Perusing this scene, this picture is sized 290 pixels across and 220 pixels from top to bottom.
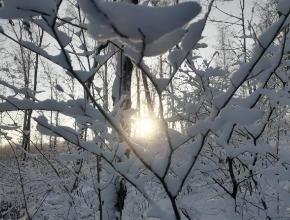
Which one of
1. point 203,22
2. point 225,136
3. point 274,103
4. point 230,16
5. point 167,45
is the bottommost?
point 225,136

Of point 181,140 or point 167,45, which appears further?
point 181,140

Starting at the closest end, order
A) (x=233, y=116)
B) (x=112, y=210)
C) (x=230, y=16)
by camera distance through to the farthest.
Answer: (x=233, y=116)
(x=112, y=210)
(x=230, y=16)

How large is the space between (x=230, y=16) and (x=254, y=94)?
7751 millimetres

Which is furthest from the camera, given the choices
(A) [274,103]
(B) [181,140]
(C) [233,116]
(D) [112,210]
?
(D) [112,210]

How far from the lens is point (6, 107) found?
0.78 metres

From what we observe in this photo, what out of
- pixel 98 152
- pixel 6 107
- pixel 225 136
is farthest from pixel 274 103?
pixel 6 107

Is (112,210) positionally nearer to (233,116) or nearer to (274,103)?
(274,103)

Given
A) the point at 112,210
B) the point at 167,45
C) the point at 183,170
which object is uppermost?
the point at 167,45

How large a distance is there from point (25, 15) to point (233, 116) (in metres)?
0.54

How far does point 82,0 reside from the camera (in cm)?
43

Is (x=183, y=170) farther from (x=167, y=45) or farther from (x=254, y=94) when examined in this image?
(x=167, y=45)

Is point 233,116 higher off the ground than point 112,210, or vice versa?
point 233,116

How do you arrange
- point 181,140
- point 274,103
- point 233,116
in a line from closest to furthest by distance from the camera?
1. point 233,116
2. point 181,140
3. point 274,103

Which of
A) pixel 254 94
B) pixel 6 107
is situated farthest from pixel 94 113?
pixel 254 94
